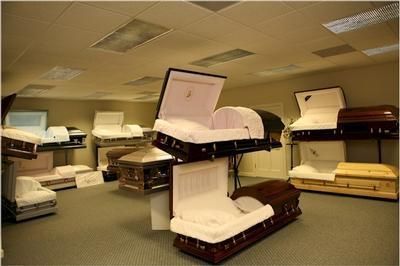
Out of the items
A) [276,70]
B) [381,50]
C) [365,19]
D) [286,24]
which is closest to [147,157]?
[286,24]

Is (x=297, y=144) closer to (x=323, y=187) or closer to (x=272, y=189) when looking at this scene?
(x=323, y=187)

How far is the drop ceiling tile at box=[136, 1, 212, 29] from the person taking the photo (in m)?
2.73

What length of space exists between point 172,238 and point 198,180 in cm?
80

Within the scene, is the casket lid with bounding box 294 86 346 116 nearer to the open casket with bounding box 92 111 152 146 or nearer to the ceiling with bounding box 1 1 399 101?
the ceiling with bounding box 1 1 399 101

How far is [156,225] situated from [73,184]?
182 inches

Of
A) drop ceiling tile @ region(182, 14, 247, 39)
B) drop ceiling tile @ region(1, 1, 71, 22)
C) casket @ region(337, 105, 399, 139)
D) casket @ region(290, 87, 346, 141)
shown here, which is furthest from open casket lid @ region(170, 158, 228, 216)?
casket @ region(337, 105, 399, 139)

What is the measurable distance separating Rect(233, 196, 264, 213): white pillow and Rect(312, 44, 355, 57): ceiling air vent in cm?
274

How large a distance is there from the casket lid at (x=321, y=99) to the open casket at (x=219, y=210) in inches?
113

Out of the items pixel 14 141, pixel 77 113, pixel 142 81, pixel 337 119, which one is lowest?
pixel 14 141

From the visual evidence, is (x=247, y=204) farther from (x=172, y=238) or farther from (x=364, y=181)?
(x=364, y=181)

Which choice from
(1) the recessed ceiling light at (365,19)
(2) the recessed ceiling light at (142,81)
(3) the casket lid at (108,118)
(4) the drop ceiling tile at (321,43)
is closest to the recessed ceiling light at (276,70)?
(4) the drop ceiling tile at (321,43)

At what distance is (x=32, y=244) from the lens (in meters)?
3.61

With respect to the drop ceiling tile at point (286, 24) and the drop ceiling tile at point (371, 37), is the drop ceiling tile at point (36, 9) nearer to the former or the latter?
the drop ceiling tile at point (286, 24)

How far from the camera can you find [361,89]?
235 inches
